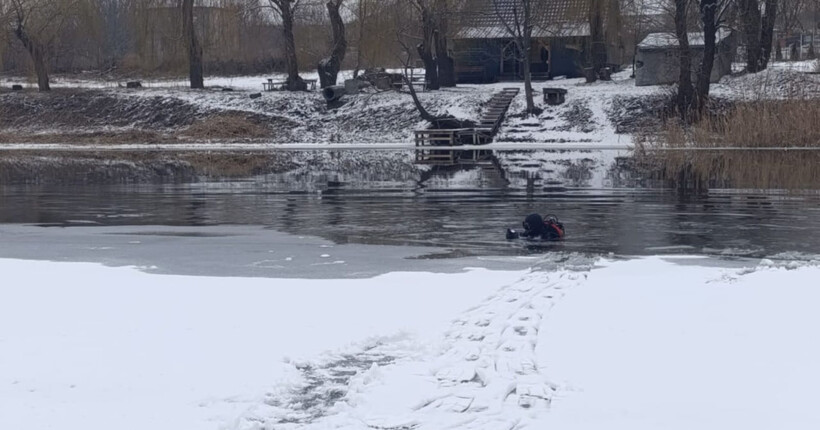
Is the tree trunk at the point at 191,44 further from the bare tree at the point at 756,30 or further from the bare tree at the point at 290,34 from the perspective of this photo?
the bare tree at the point at 756,30

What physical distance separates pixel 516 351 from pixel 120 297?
15.1 feet

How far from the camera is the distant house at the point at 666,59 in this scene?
49.4 metres

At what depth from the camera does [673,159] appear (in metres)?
34.4

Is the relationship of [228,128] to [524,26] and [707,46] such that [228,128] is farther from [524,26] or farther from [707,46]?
[707,46]

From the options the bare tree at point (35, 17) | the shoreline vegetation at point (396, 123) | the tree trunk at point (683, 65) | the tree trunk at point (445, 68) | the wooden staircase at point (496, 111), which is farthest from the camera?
the bare tree at point (35, 17)

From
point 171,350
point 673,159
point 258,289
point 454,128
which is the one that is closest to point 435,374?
point 171,350

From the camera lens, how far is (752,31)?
49.8m

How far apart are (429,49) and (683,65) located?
1342cm

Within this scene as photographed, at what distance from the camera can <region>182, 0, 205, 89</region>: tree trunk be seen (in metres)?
52.3

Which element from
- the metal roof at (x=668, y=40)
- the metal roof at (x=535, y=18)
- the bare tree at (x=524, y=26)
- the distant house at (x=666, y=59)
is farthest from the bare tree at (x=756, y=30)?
the bare tree at (x=524, y=26)

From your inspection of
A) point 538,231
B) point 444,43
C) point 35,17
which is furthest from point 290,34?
point 538,231

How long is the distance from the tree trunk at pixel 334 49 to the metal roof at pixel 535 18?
6.05 metres

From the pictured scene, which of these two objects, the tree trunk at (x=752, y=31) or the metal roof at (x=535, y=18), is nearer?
the tree trunk at (x=752, y=31)

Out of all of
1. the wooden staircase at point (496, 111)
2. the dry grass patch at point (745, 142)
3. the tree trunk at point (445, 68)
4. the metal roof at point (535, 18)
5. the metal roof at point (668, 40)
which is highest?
the metal roof at point (535, 18)
